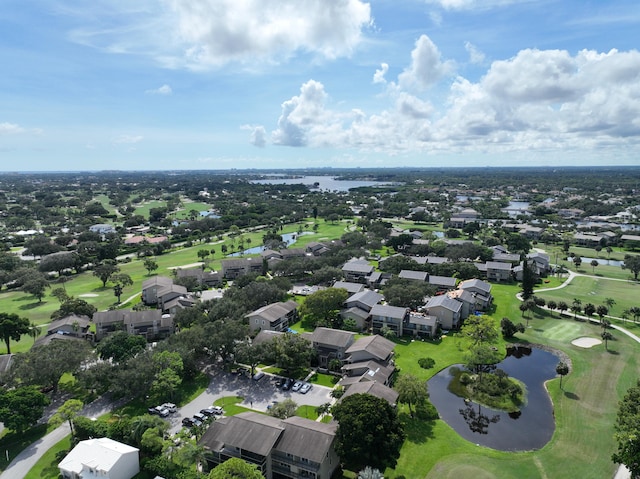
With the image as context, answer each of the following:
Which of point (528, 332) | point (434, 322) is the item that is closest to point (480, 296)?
point (528, 332)

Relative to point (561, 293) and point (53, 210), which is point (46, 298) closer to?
point (561, 293)

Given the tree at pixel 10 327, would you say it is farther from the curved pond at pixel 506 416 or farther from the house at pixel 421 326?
the curved pond at pixel 506 416

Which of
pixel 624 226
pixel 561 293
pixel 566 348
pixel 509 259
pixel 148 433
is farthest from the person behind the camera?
pixel 624 226

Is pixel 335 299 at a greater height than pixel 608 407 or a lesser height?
greater

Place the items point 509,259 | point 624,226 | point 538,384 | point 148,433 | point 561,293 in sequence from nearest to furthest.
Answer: point 148,433
point 538,384
point 561,293
point 509,259
point 624,226

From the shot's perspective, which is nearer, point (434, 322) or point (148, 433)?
point (148, 433)

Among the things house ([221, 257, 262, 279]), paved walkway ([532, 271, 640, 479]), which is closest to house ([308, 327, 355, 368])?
paved walkway ([532, 271, 640, 479])

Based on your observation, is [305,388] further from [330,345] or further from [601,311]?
[601,311]
